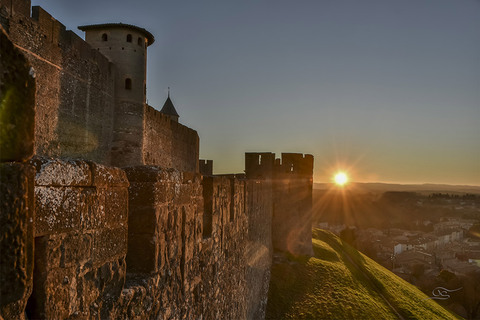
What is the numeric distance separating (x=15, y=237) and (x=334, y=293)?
1911 centimetres

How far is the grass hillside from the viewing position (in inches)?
655

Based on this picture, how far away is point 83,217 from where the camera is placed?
205 centimetres

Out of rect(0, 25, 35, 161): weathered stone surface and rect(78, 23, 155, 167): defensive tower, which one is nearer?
rect(0, 25, 35, 161): weathered stone surface

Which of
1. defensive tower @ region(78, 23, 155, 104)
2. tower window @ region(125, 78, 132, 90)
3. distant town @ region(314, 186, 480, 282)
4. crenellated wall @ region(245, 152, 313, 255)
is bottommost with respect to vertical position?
distant town @ region(314, 186, 480, 282)

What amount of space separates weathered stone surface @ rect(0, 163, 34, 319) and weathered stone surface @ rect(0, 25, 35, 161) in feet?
0.22

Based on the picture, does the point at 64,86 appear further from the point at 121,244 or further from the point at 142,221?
the point at 121,244

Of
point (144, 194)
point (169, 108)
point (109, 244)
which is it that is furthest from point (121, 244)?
point (169, 108)

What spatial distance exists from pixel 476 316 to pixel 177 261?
113 ft

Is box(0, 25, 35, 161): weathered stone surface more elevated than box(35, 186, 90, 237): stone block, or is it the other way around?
box(0, 25, 35, 161): weathered stone surface

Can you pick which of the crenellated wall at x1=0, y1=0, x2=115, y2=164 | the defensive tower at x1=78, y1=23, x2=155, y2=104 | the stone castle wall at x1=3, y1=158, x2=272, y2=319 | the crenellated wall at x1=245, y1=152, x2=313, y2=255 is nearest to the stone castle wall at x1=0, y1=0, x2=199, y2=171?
the crenellated wall at x1=0, y1=0, x2=115, y2=164

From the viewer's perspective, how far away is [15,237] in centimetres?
150

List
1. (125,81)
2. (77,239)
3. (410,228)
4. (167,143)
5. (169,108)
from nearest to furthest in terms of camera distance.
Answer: (77,239) → (125,81) → (167,143) → (169,108) → (410,228)

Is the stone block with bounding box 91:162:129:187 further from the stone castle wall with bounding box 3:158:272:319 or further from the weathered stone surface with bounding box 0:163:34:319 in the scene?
the weathered stone surface with bounding box 0:163:34:319

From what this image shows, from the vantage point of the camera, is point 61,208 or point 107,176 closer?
point 61,208
